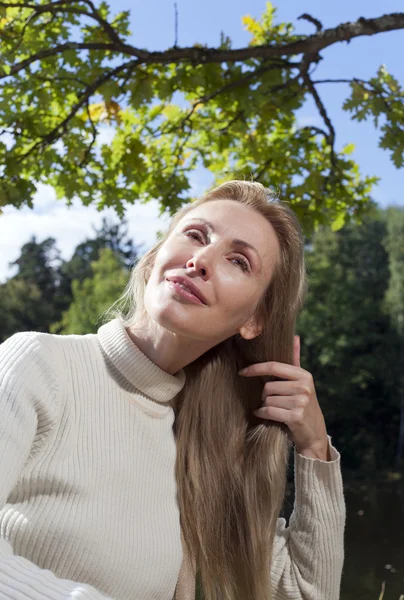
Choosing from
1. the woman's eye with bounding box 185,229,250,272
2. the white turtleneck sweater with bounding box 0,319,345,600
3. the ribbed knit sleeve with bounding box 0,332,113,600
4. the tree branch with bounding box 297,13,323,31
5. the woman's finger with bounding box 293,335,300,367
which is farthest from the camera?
the tree branch with bounding box 297,13,323,31

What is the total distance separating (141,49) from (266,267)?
9.86 ft

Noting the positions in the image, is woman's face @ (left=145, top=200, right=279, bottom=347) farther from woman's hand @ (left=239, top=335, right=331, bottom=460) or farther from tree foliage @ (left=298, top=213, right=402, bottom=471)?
tree foliage @ (left=298, top=213, right=402, bottom=471)

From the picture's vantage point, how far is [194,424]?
92.9 inches

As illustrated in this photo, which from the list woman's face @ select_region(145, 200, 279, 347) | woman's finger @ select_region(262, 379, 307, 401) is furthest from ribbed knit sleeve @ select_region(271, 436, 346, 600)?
woman's face @ select_region(145, 200, 279, 347)

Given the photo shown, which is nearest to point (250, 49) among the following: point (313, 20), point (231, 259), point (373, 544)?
point (313, 20)

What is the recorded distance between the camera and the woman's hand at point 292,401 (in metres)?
2.34

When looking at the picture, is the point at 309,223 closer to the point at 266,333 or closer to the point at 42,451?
the point at 266,333

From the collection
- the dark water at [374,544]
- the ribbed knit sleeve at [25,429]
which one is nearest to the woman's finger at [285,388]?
the ribbed knit sleeve at [25,429]

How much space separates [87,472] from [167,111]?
Result: 15.5 ft

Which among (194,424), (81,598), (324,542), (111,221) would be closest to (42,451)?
(81,598)

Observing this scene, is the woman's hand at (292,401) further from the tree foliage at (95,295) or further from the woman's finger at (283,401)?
the tree foliage at (95,295)

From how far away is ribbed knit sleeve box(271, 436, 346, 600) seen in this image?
7.92 ft

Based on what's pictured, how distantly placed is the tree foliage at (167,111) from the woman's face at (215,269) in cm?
250

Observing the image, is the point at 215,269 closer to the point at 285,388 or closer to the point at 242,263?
the point at 242,263
